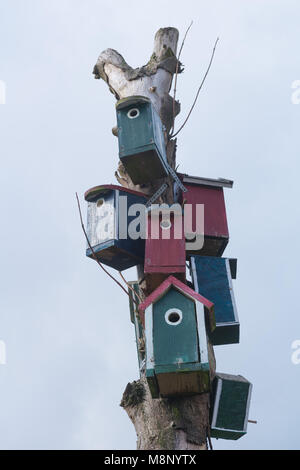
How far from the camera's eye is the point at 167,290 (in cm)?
446

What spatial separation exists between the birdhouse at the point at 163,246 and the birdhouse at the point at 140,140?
21.2 inches

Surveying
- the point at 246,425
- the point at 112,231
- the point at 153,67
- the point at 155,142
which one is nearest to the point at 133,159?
the point at 155,142

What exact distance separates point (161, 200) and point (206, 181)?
3.05 feet

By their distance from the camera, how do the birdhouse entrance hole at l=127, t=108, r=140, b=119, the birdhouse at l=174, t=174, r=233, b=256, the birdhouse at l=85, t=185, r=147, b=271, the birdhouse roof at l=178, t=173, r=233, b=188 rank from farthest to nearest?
the birdhouse roof at l=178, t=173, r=233, b=188 < the birdhouse at l=174, t=174, r=233, b=256 < the birdhouse entrance hole at l=127, t=108, r=140, b=119 < the birdhouse at l=85, t=185, r=147, b=271

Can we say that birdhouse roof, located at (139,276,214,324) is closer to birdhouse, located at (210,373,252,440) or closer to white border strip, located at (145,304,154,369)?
white border strip, located at (145,304,154,369)

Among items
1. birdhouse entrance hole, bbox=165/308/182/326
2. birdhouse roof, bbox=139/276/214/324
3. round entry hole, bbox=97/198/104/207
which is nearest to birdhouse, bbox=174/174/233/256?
round entry hole, bbox=97/198/104/207

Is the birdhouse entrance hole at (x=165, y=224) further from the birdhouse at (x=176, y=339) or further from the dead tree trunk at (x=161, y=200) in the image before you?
the birdhouse at (x=176, y=339)

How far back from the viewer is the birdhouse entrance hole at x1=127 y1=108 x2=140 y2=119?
18.3 feet

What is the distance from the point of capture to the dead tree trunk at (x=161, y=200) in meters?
4.10

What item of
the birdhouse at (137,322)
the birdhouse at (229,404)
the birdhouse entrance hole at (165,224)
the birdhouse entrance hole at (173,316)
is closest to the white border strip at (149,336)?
the birdhouse entrance hole at (173,316)

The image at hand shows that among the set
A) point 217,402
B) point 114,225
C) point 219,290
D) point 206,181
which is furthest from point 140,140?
point 217,402

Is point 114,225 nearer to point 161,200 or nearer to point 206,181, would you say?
point 161,200

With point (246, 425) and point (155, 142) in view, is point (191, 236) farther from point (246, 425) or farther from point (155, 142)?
point (246, 425)
